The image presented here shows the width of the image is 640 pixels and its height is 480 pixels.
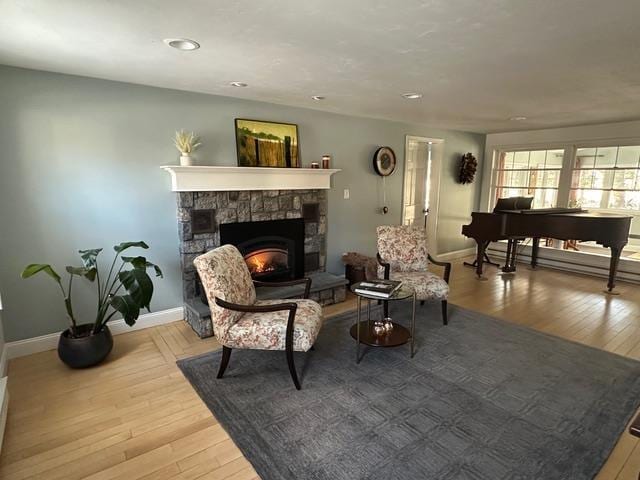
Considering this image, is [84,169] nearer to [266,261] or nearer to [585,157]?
[266,261]

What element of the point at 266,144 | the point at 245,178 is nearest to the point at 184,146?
the point at 245,178

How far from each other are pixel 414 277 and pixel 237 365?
1.92 metres

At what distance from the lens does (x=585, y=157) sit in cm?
555

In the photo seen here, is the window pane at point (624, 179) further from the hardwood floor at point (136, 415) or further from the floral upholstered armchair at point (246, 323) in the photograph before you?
the floral upholstered armchair at point (246, 323)

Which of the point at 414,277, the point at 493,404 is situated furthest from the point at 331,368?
the point at 414,277

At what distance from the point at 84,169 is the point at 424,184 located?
4841mm

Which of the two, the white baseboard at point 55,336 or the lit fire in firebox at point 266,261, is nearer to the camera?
the white baseboard at point 55,336

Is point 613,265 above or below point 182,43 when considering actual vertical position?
below

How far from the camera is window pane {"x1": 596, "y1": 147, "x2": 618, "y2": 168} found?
17.4ft

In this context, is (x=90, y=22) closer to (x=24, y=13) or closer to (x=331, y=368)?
(x=24, y=13)

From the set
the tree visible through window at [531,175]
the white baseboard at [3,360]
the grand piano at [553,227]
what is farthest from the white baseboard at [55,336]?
the tree visible through window at [531,175]

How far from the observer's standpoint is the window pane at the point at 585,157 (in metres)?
5.49

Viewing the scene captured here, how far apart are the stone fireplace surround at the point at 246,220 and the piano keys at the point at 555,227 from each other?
7.97 ft

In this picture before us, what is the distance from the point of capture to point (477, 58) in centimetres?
234
